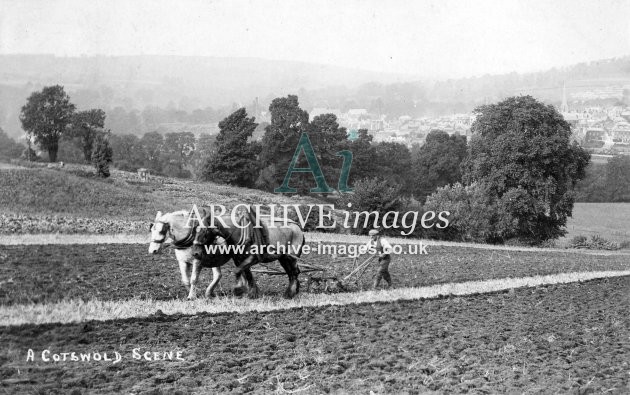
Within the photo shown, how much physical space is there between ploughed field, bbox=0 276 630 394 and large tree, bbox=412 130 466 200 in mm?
72786

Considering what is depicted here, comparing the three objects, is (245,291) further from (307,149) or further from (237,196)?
(307,149)

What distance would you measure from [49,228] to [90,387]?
78.1 ft

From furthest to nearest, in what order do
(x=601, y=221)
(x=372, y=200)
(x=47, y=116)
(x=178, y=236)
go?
1. (x=601, y=221)
2. (x=47, y=116)
3. (x=372, y=200)
4. (x=178, y=236)

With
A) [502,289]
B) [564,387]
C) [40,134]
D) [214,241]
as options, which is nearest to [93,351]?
[214,241]

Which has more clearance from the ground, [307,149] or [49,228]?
[307,149]

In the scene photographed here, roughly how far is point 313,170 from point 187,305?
223ft

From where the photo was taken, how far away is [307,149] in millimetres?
83062

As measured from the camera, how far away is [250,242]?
16.6 m

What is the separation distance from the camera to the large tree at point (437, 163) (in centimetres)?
8919

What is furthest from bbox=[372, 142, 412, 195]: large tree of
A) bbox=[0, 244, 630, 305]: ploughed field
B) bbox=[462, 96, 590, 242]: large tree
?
bbox=[0, 244, 630, 305]: ploughed field

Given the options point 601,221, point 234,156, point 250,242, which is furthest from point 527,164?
point 250,242

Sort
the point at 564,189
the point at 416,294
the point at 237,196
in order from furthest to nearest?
the point at 237,196, the point at 564,189, the point at 416,294

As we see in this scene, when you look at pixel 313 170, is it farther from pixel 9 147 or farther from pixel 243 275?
pixel 243 275

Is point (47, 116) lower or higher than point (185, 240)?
higher
